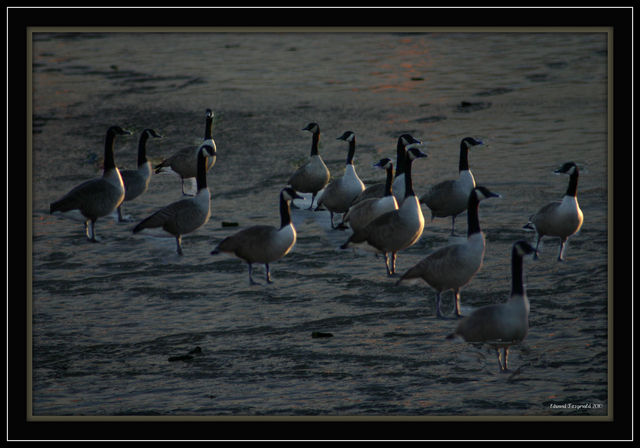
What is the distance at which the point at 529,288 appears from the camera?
11375 mm

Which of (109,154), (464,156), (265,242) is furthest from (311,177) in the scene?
(265,242)

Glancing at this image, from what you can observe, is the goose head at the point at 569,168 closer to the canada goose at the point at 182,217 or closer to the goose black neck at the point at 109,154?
the canada goose at the point at 182,217

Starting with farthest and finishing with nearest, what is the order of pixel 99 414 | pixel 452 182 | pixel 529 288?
pixel 452 182 < pixel 529 288 < pixel 99 414

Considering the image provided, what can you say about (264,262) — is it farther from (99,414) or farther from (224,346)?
(99,414)

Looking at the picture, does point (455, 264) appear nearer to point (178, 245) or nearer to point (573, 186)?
point (573, 186)

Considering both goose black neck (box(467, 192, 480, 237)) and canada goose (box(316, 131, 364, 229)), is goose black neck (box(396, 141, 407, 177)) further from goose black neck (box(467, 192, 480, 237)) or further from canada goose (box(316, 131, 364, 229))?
goose black neck (box(467, 192, 480, 237))

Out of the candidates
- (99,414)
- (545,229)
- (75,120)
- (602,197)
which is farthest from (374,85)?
(99,414)

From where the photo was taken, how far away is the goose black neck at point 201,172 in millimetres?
13708

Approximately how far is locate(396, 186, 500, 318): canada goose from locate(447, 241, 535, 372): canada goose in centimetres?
121

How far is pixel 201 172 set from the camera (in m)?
13.9

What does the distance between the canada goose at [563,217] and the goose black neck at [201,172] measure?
4.81 m

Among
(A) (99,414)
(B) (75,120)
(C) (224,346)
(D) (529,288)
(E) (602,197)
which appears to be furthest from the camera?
(B) (75,120)

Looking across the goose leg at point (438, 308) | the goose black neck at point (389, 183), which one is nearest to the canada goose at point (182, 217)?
the goose black neck at point (389, 183)

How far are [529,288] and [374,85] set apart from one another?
1462 centimetres
